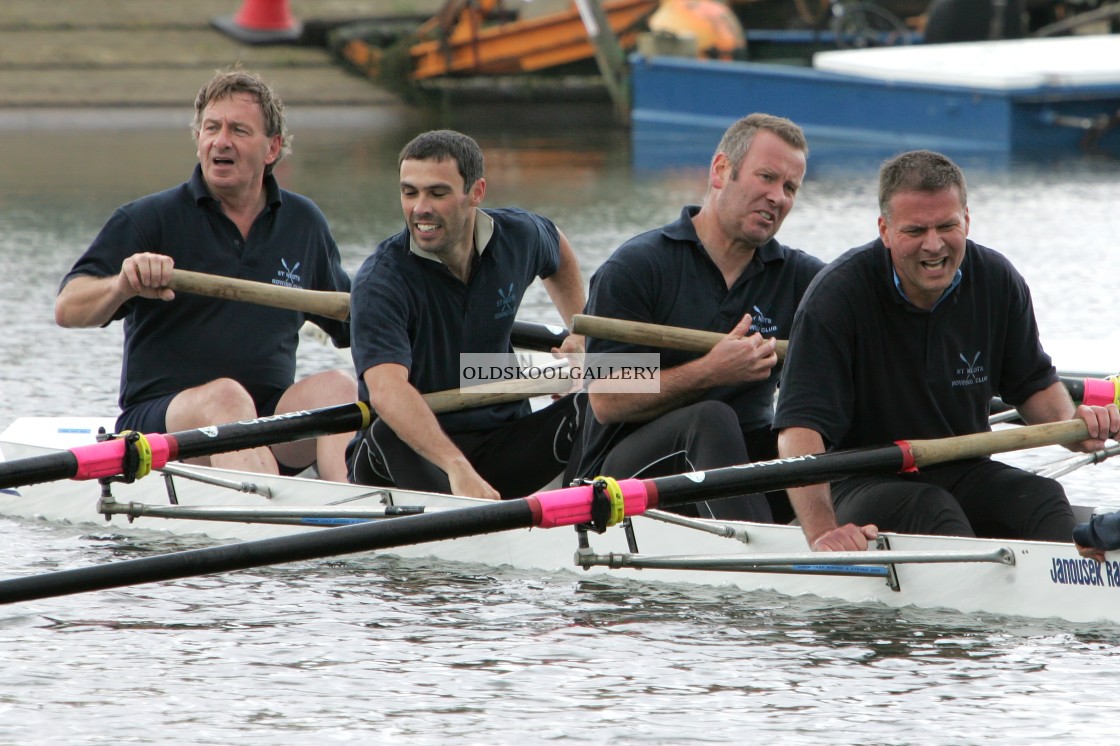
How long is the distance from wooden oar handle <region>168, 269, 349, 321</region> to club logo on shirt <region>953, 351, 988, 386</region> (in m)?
2.14

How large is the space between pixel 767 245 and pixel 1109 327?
17.3 ft

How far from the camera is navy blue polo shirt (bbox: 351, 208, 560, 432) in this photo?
5.56 m

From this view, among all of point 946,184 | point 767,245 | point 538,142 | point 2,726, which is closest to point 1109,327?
point 767,245

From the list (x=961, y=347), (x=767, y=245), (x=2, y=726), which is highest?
(x=767, y=245)

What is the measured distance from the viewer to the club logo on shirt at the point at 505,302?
5.85m

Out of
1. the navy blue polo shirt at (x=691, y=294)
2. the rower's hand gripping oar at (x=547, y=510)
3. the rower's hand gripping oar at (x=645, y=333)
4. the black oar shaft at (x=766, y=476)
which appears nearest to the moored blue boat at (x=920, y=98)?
the navy blue polo shirt at (x=691, y=294)

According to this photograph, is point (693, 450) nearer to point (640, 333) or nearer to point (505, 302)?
point (640, 333)

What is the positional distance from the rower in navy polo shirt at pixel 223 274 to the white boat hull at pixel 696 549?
27 cm

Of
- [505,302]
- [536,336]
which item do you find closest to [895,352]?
[505,302]

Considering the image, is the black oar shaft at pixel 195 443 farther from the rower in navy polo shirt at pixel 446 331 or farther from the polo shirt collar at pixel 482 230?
the polo shirt collar at pixel 482 230

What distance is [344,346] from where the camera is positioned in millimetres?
6617

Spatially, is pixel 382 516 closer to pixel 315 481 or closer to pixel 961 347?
Result: pixel 315 481

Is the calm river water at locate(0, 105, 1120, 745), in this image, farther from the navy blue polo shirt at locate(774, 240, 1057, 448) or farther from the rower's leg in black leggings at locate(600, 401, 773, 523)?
the navy blue polo shirt at locate(774, 240, 1057, 448)

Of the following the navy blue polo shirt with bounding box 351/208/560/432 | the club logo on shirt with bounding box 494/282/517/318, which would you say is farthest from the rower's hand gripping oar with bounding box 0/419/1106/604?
the club logo on shirt with bounding box 494/282/517/318
